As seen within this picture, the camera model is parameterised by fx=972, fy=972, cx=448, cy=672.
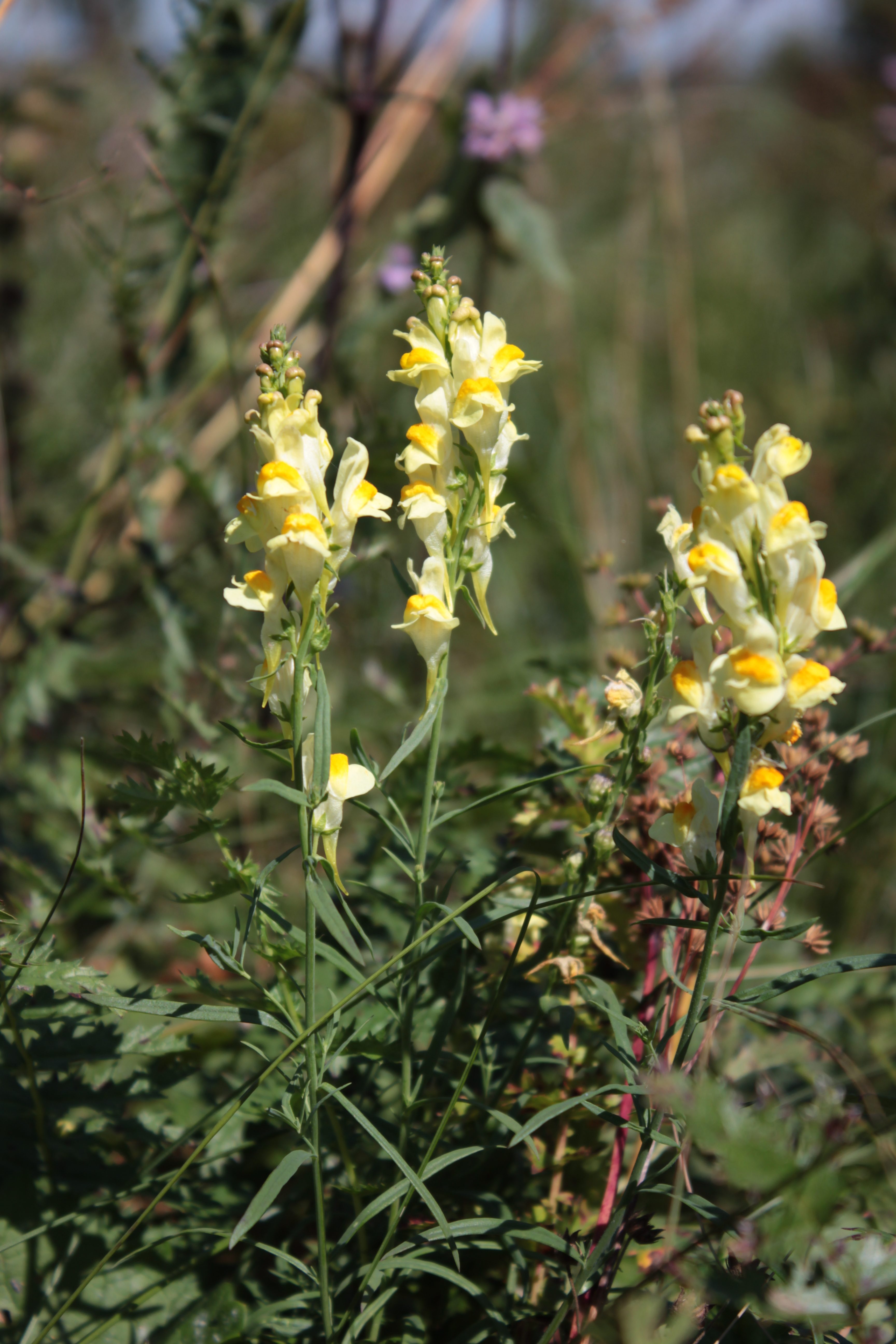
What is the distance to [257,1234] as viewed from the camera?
93 centimetres

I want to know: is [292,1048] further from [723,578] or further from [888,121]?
[888,121]

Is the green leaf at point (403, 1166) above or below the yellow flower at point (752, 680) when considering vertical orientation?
below

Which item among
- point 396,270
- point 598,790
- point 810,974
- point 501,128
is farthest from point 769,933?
point 501,128

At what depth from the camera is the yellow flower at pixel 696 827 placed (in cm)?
73

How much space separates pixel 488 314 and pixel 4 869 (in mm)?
1212

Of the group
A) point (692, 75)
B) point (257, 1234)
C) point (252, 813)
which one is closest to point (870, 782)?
point (252, 813)

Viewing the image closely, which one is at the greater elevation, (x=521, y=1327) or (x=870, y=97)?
(x=870, y=97)

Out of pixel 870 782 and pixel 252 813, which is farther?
pixel 252 813

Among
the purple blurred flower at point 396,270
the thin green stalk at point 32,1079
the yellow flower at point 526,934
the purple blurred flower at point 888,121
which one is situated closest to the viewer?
the thin green stalk at point 32,1079

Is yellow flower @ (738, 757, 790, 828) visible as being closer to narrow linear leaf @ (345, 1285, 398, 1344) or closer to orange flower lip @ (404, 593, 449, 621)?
Answer: orange flower lip @ (404, 593, 449, 621)

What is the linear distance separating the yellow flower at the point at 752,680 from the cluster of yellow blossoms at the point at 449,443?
214mm

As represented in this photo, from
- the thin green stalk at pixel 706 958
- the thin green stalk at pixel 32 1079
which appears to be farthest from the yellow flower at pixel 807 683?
the thin green stalk at pixel 32 1079

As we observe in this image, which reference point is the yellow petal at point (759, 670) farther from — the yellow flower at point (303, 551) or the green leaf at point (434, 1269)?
the green leaf at point (434, 1269)

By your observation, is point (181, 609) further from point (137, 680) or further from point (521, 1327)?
point (521, 1327)
